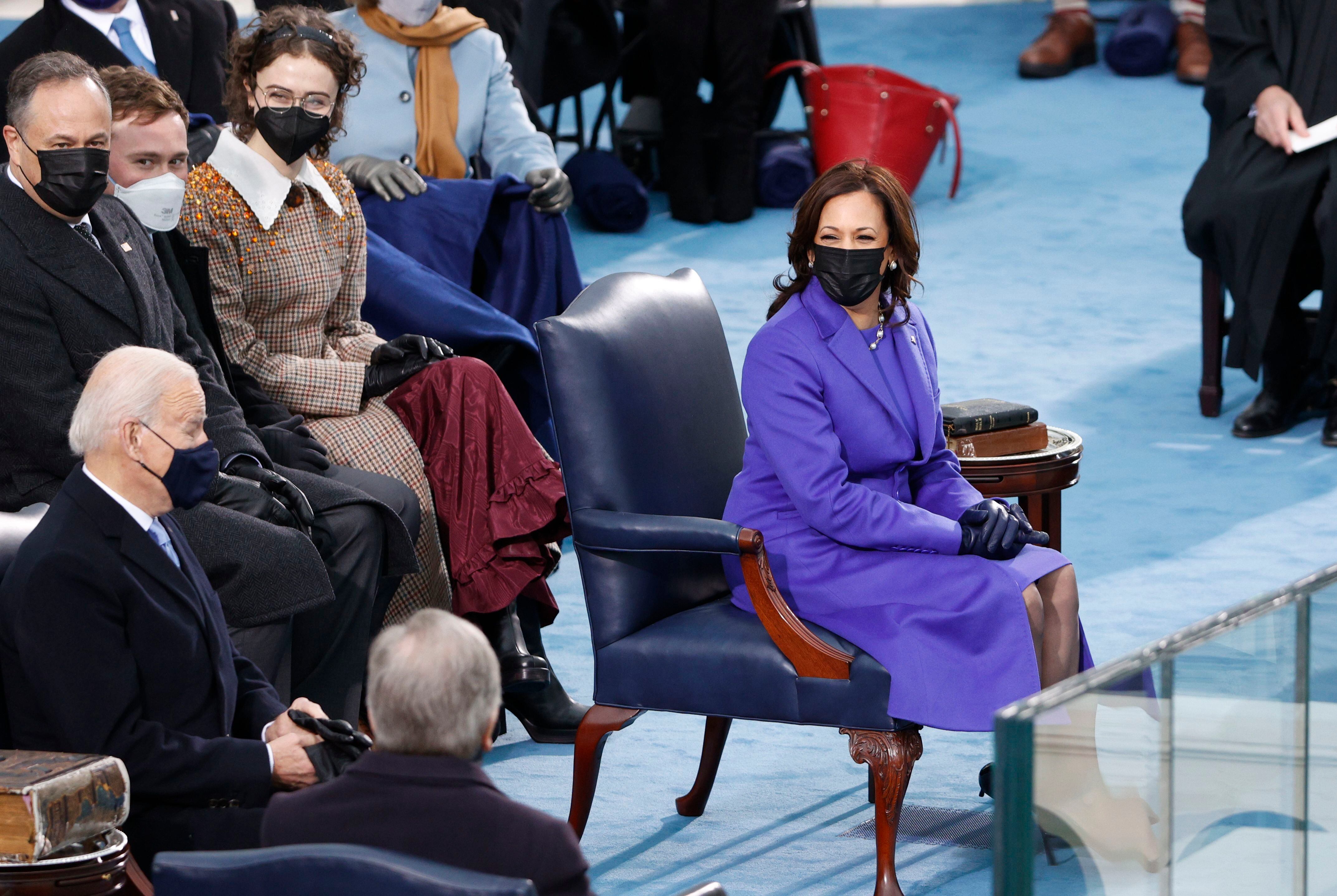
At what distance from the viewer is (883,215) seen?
3.22m

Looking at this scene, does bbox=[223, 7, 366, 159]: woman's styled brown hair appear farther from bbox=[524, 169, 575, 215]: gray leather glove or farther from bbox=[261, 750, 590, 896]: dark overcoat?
bbox=[261, 750, 590, 896]: dark overcoat

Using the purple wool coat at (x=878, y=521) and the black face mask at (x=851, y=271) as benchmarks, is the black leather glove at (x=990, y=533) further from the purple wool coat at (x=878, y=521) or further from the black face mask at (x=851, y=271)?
the black face mask at (x=851, y=271)

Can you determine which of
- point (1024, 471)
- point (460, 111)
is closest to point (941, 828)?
point (1024, 471)

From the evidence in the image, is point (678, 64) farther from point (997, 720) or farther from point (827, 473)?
point (997, 720)

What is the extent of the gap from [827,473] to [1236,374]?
13.3ft

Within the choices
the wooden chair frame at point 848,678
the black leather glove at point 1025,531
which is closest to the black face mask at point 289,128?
the wooden chair frame at point 848,678

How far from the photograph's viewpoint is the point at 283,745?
261 centimetres

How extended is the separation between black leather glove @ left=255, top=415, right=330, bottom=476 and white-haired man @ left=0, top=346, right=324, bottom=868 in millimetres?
959

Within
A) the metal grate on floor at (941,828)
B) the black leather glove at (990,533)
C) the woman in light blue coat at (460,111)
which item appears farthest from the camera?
the woman in light blue coat at (460,111)

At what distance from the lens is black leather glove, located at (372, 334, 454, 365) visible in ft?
12.8

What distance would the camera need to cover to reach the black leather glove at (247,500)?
3.30m

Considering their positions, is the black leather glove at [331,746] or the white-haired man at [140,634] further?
the black leather glove at [331,746]

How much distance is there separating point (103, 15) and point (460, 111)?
98cm

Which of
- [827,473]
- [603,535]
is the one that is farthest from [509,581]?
[827,473]
